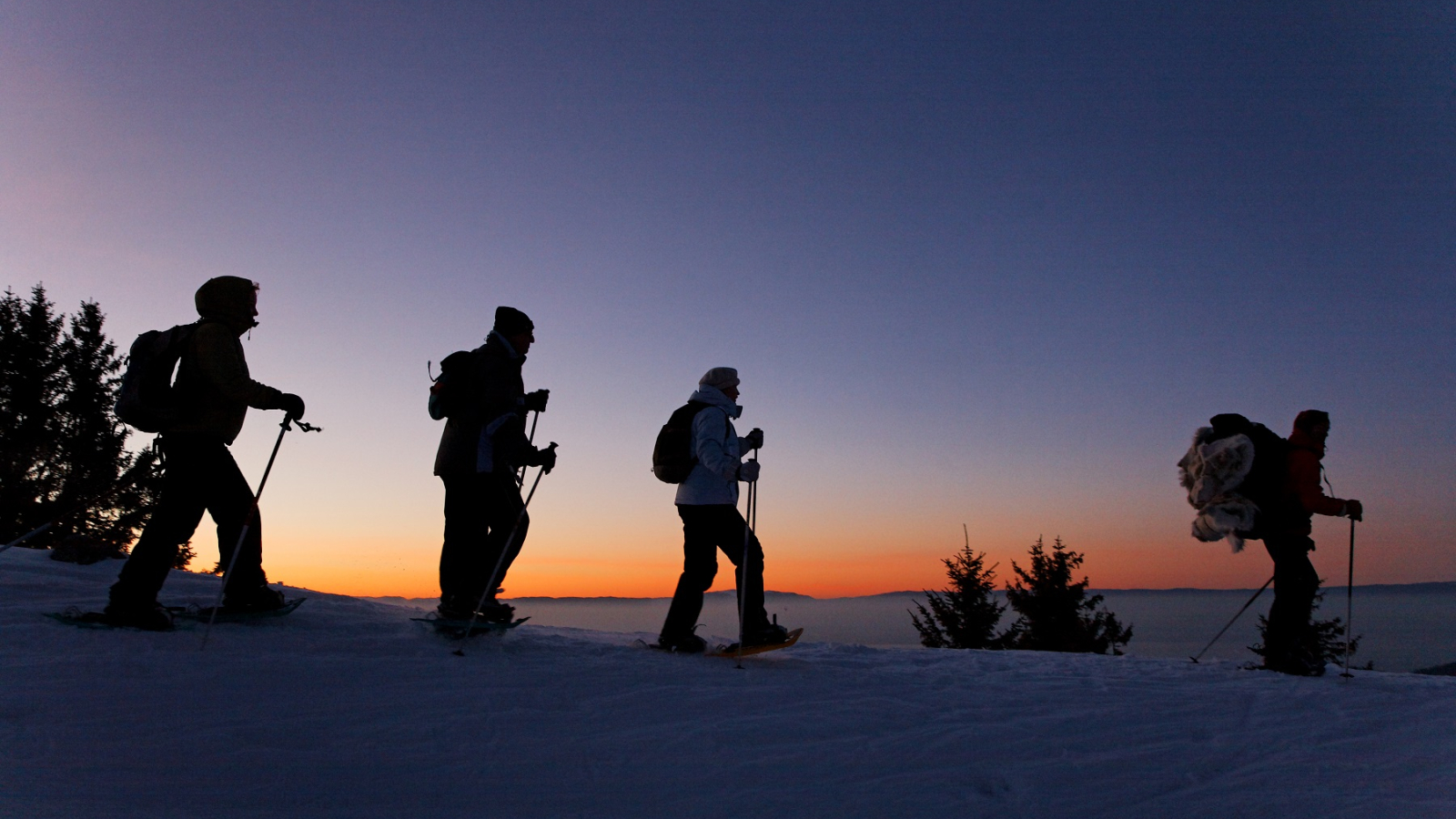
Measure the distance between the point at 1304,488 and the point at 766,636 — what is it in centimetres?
400

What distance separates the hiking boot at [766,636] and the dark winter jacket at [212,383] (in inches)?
128

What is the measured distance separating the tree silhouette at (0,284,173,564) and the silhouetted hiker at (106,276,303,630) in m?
22.3

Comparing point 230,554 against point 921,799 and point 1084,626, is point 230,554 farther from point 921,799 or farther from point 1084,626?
point 1084,626

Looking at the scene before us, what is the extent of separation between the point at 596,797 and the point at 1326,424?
577cm

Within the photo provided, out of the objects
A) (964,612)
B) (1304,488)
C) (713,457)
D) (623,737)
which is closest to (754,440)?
(713,457)

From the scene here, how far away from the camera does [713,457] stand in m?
5.36

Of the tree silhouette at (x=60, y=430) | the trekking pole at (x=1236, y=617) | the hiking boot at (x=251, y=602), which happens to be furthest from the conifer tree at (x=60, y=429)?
the trekking pole at (x=1236, y=617)

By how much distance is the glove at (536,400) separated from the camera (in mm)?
5559

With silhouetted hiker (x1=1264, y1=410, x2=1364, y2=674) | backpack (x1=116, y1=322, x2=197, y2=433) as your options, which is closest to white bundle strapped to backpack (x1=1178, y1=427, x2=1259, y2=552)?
silhouetted hiker (x1=1264, y1=410, x2=1364, y2=674)

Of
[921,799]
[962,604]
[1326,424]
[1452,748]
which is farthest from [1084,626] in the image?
[921,799]

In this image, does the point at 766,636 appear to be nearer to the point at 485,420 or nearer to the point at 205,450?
the point at 485,420

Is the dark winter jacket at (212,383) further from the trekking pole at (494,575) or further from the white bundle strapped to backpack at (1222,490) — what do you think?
the white bundle strapped to backpack at (1222,490)

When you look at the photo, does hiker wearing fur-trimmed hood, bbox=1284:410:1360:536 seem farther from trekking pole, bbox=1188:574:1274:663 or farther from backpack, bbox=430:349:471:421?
backpack, bbox=430:349:471:421

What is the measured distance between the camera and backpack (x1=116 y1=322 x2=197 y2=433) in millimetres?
4473
